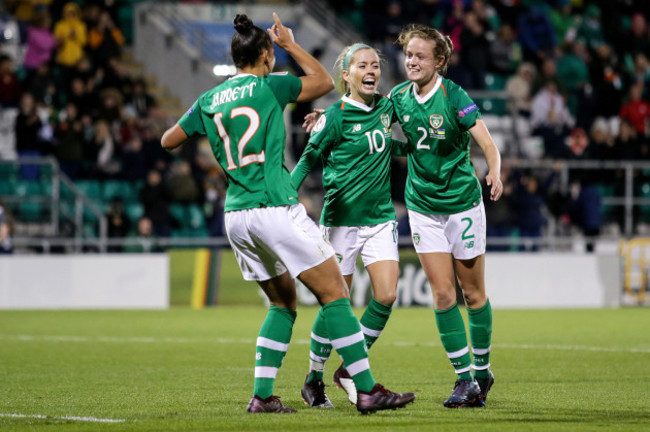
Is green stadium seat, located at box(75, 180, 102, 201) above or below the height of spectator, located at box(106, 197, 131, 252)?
above

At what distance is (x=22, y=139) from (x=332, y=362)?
1091 cm

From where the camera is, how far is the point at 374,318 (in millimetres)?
7477

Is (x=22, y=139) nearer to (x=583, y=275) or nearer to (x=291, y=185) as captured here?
(x=583, y=275)

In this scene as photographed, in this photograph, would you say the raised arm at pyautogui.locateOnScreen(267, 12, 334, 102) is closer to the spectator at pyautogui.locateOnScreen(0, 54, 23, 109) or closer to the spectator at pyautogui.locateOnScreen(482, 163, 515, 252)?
the spectator at pyautogui.locateOnScreen(482, 163, 515, 252)

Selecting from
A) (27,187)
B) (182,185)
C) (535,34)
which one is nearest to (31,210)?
(27,187)

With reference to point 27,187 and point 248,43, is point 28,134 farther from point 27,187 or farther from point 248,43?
point 248,43

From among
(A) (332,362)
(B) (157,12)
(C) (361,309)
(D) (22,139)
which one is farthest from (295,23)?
(A) (332,362)

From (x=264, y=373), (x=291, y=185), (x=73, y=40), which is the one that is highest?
(x=73, y=40)

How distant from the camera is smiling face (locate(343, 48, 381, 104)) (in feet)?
23.6

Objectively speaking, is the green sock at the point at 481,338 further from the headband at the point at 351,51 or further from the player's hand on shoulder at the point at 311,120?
the headband at the point at 351,51

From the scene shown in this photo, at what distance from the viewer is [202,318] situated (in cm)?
1609

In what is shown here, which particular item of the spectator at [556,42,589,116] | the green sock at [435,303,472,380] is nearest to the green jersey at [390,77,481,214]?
the green sock at [435,303,472,380]

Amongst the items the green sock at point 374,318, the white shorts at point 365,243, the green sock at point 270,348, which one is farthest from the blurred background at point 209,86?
the green sock at point 270,348

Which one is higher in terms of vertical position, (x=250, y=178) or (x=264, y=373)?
(x=250, y=178)
